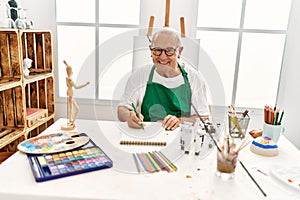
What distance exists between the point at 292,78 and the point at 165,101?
54.3 inches

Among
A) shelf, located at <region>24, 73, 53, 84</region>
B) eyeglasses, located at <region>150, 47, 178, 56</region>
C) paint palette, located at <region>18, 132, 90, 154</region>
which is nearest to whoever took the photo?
paint palette, located at <region>18, 132, 90, 154</region>

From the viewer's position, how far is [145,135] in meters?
1.36

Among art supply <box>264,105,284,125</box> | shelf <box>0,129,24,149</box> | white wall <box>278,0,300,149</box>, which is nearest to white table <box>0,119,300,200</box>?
art supply <box>264,105,284,125</box>

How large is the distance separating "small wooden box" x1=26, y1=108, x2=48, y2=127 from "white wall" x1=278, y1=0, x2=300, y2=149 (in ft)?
7.30

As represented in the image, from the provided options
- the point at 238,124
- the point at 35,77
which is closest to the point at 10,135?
the point at 35,77

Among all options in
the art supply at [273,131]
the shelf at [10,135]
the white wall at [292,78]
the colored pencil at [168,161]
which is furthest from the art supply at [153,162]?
the white wall at [292,78]

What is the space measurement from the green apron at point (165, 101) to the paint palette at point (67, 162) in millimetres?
712

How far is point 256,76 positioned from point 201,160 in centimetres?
A: 180

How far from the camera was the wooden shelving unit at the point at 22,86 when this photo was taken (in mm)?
1908

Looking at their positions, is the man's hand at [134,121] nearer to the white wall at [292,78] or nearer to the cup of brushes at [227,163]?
the cup of brushes at [227,163]

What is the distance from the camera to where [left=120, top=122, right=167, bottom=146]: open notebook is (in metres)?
1.26

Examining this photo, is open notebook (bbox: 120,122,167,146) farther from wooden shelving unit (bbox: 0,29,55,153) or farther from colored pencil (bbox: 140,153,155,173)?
wooden shelving unit (bbox: 0,29,55,153)

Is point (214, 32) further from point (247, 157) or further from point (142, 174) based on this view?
point (142, 174)

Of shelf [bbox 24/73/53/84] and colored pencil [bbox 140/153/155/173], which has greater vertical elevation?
shelf [bbox 24/73/53/84]
